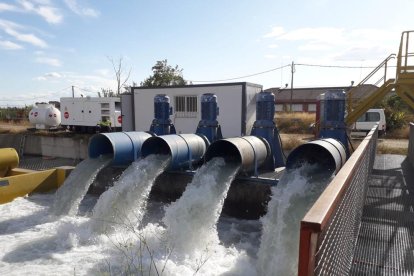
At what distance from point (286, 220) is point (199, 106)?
403 inches

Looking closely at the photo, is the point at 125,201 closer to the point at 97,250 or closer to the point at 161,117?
the point at 97,250

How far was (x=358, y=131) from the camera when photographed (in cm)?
1831

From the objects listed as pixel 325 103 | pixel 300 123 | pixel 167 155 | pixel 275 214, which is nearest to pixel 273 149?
pixel 325 103

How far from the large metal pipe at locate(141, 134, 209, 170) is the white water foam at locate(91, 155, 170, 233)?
1.49 ft

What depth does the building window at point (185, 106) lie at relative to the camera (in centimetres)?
1541

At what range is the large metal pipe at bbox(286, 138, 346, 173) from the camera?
6406mm

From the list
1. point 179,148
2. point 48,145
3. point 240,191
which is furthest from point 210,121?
point 48,145

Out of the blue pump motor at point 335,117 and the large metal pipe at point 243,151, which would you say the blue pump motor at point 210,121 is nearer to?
the large metal pipe at point 243,151

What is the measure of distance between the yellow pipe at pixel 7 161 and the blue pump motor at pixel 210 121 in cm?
577

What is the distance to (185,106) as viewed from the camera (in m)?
15.6

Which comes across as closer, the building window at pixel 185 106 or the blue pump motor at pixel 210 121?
the blue pump motor at pixel 210 121

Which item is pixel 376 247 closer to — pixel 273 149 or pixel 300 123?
pixel 273 149

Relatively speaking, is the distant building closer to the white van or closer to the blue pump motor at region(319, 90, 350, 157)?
the white van

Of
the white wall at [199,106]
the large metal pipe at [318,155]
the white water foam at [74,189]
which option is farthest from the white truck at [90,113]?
the large metal pipe at [318,155]
